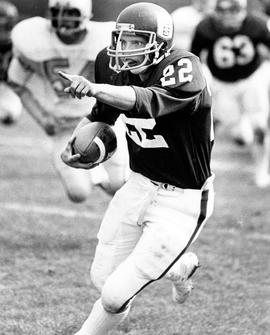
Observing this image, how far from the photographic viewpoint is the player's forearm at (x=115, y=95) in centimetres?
298

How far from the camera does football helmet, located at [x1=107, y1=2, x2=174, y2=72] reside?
11.0 ft

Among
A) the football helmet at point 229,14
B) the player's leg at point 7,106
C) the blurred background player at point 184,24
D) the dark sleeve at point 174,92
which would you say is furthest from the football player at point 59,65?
the blurred background player at point 184,24

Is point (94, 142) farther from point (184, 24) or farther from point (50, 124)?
point (184, 24)

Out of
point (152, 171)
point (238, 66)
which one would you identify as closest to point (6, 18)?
point (238, 66)

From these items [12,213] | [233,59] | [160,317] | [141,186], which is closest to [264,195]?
[233,59]

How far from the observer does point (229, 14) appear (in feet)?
26.2

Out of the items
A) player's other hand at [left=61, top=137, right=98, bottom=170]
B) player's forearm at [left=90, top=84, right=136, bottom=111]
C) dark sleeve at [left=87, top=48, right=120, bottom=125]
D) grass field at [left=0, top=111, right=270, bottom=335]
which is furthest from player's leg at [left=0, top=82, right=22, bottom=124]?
player's forearm at [left=90, top=84, right=136, bottom=111]

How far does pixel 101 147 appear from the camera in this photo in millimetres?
3568

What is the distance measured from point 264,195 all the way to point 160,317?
323 centimetres

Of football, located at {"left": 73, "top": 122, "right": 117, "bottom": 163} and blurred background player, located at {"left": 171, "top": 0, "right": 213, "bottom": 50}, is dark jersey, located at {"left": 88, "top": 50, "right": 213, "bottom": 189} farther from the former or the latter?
blurred background player, located at {"left": 171, "top": 0, "right": 213, "bottom": 50}

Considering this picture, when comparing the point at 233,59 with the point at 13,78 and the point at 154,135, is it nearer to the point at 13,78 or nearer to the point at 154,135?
the point at 13,78

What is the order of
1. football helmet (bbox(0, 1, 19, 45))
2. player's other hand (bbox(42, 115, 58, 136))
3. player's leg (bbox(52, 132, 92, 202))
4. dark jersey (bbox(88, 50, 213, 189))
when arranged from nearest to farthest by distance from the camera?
dark jersey (bbox(88, 50, 213, 189))
player's leg (bbox(52, 132, 92, 202))
player's other hand (bbox(42, 115, 58, 136))
football helmet (bbox(0, 1, 19, 45))

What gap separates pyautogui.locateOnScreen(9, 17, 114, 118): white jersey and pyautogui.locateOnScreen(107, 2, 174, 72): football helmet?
1918 mm

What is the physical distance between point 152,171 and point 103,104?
375 mm
